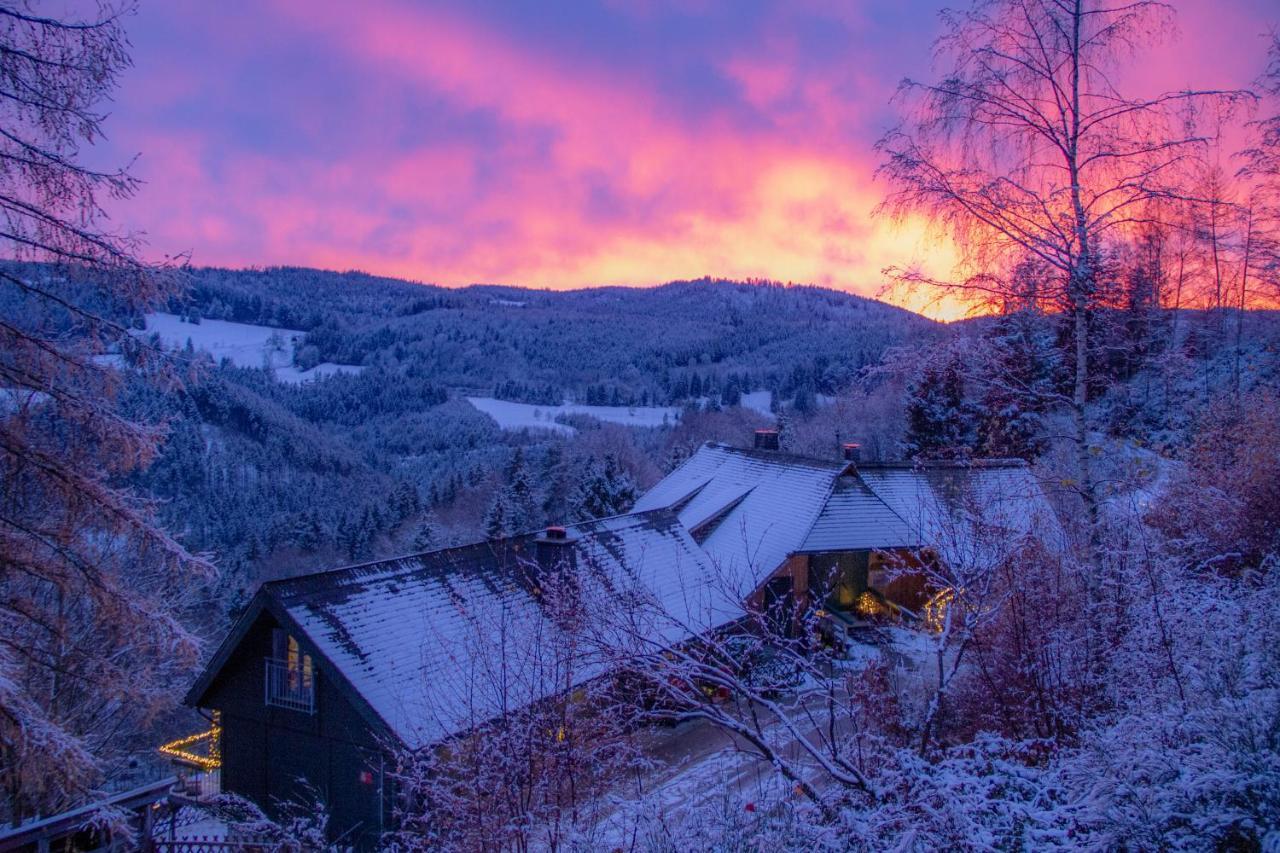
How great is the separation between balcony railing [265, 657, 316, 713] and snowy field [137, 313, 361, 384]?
141 metres

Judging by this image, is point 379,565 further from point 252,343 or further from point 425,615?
point 252,343

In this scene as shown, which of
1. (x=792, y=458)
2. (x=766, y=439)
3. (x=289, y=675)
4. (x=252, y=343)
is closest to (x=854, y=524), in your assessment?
(x=792, y=458)

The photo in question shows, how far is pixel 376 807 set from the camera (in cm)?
1256

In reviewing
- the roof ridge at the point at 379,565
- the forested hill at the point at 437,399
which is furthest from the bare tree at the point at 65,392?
the roof ridge at the point at 379,565

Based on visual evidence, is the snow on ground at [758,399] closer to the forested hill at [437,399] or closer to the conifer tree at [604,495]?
the forested hill at [437,399]

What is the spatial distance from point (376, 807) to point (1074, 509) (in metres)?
12.5

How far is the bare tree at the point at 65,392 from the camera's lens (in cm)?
704

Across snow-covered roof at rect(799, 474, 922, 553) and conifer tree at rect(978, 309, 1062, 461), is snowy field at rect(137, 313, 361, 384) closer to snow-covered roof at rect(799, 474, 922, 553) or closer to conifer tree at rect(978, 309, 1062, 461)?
snow-covered roof at rect(799, 474, 922, 553)

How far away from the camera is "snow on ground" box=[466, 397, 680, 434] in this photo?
105 meters

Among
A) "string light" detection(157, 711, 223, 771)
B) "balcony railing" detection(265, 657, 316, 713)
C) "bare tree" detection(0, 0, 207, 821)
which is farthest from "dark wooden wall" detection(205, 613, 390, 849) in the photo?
"bare tree" detection(0, 0, 207, 821)

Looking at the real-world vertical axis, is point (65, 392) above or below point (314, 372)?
below

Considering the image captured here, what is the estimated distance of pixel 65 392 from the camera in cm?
736

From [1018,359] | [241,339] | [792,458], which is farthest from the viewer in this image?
[241,339]

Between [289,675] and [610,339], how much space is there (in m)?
153
